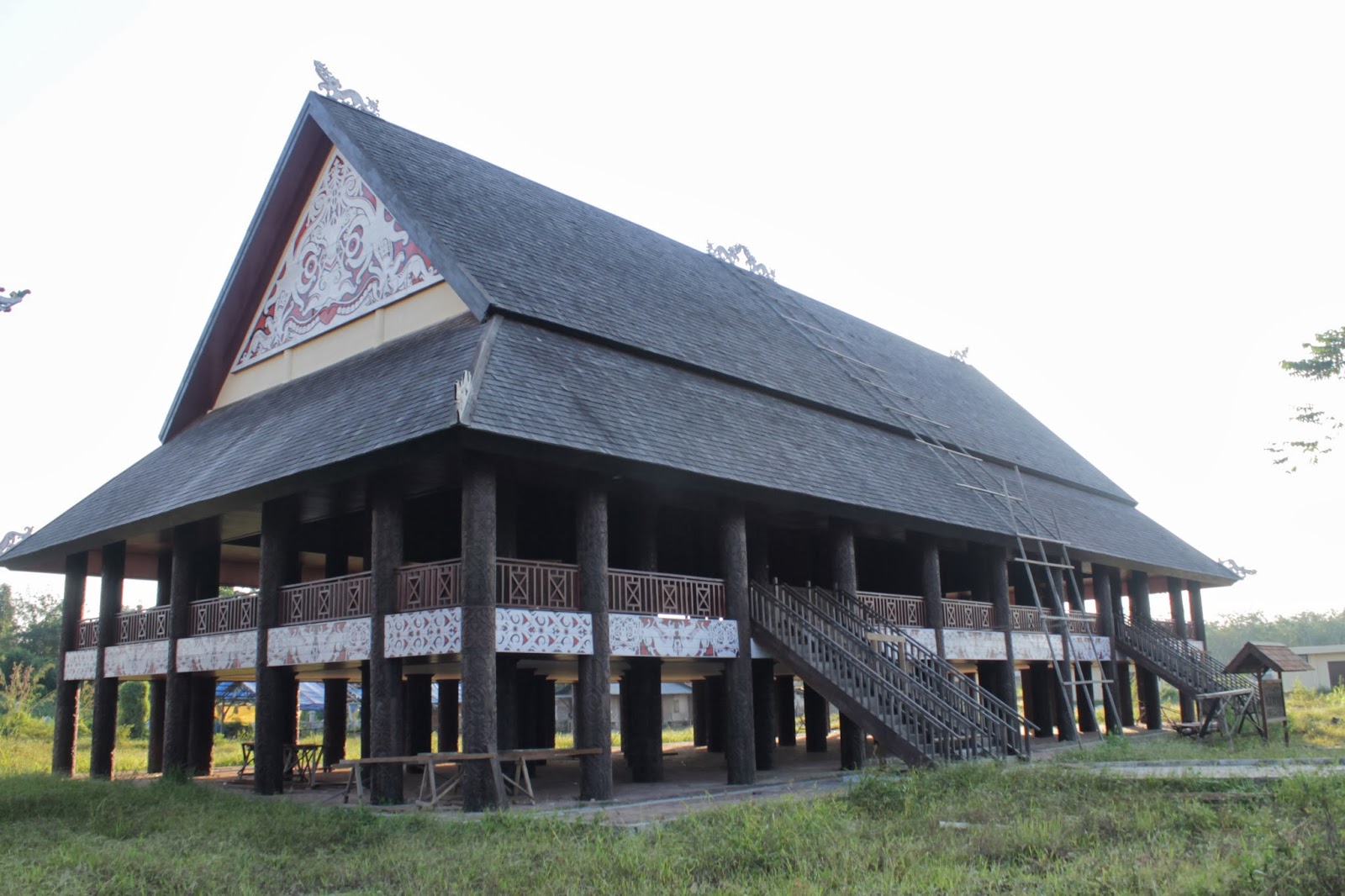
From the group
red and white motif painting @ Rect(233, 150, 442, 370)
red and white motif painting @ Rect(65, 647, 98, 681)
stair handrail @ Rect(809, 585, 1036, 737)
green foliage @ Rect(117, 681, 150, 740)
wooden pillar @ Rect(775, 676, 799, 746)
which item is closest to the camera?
red and white motif painting @ Rect(233, 150, 442, 370)

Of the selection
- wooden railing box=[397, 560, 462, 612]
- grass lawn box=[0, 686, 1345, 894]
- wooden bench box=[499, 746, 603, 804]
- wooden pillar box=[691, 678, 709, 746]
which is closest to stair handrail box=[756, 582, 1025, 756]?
grass lawn box=[0, 686, 1345, 894]

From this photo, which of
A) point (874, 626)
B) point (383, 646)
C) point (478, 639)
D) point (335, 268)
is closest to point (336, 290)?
point (335, 268)

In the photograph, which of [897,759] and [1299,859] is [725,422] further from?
[1299,859]

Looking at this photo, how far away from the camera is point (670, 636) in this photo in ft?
59.4

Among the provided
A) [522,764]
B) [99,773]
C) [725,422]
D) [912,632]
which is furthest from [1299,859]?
[99,773]

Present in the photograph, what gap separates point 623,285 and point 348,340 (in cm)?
567

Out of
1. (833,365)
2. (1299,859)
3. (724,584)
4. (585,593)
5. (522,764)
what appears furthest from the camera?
(833,365)

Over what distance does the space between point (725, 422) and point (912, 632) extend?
20.7 feet

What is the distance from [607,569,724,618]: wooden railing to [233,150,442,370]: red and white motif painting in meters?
6.13

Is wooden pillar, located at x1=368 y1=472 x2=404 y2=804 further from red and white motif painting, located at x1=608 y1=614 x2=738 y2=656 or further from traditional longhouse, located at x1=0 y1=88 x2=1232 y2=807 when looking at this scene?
red and white motif painting, located at x1=608 y1=614 x2=738 y2=656

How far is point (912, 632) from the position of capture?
23.1 metres

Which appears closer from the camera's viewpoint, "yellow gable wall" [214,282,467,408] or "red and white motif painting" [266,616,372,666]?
"red and white motif painting" [266,616,372,666]

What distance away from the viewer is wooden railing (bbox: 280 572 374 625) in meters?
17.9

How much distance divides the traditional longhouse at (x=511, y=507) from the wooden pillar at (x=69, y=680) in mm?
73
